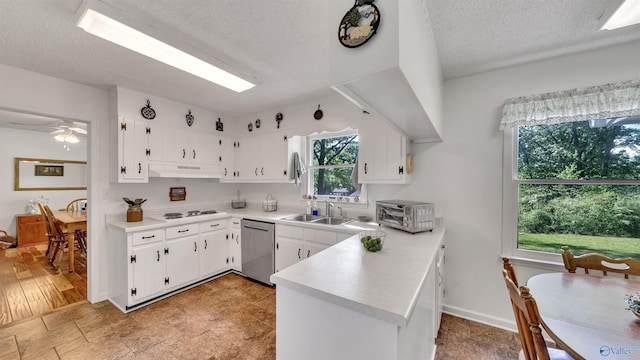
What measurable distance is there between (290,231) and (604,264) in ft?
8.80

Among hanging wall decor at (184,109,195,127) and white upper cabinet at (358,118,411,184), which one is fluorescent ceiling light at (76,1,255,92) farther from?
white upper cabinet at (358,118,411,184)

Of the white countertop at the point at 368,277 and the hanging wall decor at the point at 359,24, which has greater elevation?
the hanging wall decor at the point at 359,24

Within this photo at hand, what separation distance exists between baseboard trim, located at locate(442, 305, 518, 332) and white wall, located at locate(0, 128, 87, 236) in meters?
8.13

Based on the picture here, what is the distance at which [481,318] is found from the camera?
92.1 inches

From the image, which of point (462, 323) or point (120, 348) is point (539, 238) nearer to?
point (462, 323)

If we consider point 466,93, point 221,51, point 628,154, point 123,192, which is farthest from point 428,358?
point 123,192

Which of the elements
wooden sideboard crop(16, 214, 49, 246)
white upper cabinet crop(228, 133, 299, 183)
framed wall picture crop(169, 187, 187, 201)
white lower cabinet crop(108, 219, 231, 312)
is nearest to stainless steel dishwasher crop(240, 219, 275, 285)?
white lower cabinet crop(108, 219, 231, 312)

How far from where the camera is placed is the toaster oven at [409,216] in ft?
6.93

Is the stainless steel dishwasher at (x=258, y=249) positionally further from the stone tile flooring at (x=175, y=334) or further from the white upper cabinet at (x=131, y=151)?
the white upper cabinet at (x=131, y=151)

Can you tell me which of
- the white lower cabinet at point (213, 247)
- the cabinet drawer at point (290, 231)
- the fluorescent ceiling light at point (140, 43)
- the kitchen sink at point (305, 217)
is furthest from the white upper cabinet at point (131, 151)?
the kitchen sink at point (305, 217)

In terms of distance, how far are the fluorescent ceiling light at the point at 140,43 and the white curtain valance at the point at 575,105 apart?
8.66 feet

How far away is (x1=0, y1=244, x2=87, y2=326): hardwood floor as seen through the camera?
2.53 m

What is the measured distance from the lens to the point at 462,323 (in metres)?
2.33

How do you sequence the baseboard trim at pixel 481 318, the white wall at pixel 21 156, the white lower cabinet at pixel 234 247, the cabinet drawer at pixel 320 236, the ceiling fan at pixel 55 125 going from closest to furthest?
the baseboard trim at pixel 481 318
the cabinet drawer at pixel 320 236
the white lower cabinet at pixel 234 247
the ceiling fan at pixel 55 125
the white wall at pixel 21 156
